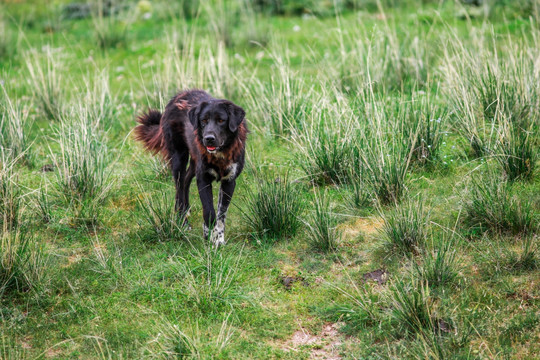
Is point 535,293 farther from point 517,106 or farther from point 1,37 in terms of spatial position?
point 1,37

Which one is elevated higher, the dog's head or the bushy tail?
the dog's head

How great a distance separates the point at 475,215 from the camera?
216 inches

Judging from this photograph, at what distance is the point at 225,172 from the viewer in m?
6.00

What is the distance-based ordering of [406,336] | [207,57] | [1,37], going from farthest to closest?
[1,37] → [207,57] → [406,336]

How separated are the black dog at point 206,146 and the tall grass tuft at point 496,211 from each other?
2.21 metres

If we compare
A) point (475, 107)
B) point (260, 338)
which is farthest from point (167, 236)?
point (475, 107)

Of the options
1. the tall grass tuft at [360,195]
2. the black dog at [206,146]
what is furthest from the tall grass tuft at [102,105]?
the tall grass tuft at [360,195]

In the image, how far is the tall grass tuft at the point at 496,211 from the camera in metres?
5.25

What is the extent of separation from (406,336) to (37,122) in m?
6.72

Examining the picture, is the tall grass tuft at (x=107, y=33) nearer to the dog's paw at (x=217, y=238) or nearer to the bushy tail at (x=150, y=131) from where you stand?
the bushy tail at (x=150, y=131)

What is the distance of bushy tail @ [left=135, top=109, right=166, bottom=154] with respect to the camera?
6.93 metres

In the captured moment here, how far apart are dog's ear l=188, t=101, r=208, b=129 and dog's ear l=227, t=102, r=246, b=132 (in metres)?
0.24

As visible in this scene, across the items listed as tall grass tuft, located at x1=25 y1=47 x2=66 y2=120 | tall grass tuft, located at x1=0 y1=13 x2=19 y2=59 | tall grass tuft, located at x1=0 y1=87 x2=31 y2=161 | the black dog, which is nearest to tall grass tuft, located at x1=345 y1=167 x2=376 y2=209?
the black dog

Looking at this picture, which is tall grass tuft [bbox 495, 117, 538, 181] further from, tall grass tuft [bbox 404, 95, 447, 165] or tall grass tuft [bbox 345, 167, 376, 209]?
tall grass tuft [bbox 345, 167, 376, 209]
